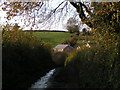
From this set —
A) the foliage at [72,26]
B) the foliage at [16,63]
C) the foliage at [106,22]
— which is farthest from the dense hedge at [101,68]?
the foliage at [16,63]

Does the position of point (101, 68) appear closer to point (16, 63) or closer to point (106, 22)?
point (106, 22)

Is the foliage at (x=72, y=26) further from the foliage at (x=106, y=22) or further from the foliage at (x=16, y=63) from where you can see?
the foliage at (x=106, y=22)

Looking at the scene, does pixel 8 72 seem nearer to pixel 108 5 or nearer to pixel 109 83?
pixel 109 83

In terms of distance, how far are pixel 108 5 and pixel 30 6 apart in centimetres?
355

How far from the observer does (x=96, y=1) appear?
643cm

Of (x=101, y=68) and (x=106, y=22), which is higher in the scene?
(x=106, y=22)

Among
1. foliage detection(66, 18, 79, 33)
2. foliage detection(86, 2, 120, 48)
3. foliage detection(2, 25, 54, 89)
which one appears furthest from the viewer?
foliage detection(66, 18, 79, 33)

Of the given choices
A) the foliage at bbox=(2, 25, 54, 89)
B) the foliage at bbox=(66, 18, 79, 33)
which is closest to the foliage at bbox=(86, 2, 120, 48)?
the foliage at bbox=(66, 18, 79, 33)

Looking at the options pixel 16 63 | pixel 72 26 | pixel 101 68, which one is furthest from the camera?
pixel 72 26

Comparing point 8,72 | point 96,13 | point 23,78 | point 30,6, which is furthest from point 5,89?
point 96,13

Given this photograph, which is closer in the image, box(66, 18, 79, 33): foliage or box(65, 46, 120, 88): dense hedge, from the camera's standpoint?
box(65, 46, 120, 88): dense hedge

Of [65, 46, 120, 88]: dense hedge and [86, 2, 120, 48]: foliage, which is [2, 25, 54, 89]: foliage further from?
[86, 2, 120, 48]: foliage

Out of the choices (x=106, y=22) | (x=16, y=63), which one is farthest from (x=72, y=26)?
(x=106, y=22)

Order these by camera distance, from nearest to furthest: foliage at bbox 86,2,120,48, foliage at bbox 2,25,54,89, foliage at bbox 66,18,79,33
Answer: foliage at bbox 86,2,120,48, foliage at bbox 2,25,54,89, foliage at bbox 66,18,79,33
